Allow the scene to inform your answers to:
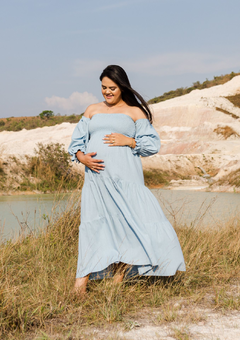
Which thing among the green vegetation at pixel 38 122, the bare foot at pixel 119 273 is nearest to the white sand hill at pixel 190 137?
the bare foot at pixel 119 273

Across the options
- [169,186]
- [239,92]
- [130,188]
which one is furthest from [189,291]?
[239,92]

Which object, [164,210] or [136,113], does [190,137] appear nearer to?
[164,210]

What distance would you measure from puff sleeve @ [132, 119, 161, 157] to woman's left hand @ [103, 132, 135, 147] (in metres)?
0.08

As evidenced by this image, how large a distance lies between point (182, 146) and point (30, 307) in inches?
723

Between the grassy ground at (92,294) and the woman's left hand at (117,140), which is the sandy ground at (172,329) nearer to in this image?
the grassy ground at (92,294)

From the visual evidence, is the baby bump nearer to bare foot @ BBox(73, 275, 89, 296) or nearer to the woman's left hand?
the woman's left hand

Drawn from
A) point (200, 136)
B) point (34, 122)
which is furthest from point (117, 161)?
point (34, 122)

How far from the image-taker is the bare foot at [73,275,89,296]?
2459mm

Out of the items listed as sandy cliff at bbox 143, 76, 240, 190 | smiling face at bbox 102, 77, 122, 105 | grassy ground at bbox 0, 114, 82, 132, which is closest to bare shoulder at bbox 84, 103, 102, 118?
smiling face at bbox 102, 77, 122, 105

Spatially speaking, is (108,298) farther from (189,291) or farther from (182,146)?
(182,146)

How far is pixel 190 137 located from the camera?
21.9m

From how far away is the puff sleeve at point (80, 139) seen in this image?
9.64 ft

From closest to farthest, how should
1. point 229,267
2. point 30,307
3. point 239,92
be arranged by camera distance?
point 30,307 → point 229,267 → point 239,92

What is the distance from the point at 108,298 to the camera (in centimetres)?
234
